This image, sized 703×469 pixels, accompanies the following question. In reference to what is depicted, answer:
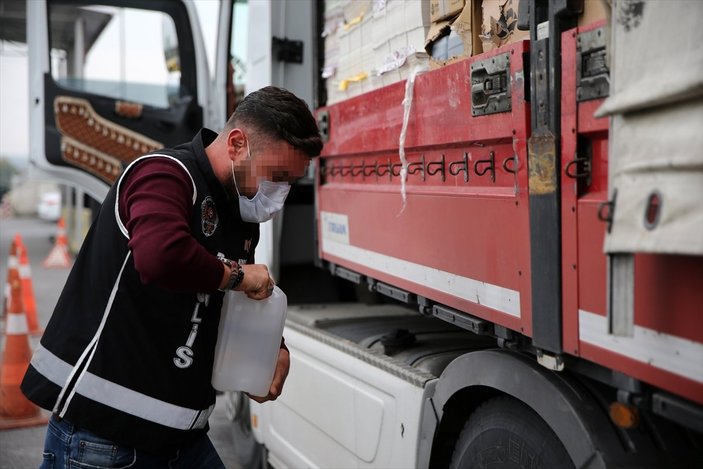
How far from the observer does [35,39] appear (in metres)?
5.29

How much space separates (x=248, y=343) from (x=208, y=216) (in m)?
0.46

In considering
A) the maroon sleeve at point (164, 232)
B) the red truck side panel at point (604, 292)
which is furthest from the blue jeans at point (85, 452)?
the red truck side panel at point (604, 292)

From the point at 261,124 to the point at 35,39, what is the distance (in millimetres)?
3988

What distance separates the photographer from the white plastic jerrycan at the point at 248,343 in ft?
7.38

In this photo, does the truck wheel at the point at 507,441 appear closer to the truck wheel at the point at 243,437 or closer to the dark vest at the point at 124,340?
the dark vest at the point at 124,340

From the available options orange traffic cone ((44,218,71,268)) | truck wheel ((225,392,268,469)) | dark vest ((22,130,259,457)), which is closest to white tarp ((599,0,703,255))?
dark vest ((22,130,259,457))

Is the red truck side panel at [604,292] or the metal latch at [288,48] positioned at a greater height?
the metal latch at [288,48]

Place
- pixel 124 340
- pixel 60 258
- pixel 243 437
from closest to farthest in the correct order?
pixel 124 340 < pixel 243 437 < pixel 60 258

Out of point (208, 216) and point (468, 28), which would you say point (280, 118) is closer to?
point (208, 216)

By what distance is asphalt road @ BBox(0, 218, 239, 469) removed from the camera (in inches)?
190

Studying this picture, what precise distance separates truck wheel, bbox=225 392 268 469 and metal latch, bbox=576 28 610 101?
3108 millimetres

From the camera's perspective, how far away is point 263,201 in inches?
84.7

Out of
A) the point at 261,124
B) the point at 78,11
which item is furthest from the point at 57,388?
the point at 78,11

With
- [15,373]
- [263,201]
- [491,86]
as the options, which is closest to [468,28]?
[491,86]
